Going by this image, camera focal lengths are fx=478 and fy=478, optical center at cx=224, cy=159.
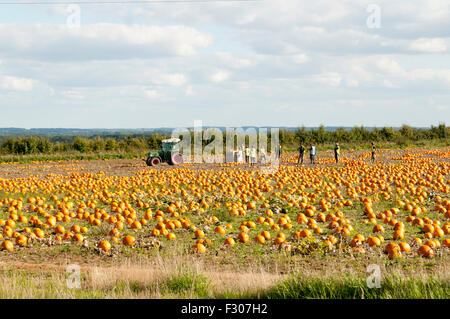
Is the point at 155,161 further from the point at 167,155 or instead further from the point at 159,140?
the point at 159,140

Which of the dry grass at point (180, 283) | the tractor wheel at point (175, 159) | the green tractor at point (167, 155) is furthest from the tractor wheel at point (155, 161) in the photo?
the dry grass at point (180, 283)

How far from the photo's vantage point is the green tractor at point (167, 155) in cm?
2938

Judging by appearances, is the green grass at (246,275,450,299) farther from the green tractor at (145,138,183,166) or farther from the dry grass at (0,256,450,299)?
the green tractor at (145,138,183,166)

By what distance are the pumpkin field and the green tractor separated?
1130cm

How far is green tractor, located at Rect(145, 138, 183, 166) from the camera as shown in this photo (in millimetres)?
29375

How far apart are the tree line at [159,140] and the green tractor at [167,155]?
17.7 metres

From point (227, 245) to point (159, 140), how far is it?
44.6 metres

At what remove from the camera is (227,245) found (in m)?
9.48

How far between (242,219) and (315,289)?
668 cm

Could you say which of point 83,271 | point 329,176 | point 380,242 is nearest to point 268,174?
point 329,176

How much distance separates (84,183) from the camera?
1936 centimetres

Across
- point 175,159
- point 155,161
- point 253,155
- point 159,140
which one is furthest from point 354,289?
point 159,140

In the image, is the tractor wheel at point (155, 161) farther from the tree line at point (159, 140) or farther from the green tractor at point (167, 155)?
the tree line at point (159, 140)

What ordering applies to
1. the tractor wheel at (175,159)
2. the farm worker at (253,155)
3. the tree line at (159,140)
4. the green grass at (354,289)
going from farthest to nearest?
the tree line at (159,140), the farm worker at (253,155), the tractor wheel at (175,159), the green grass at (354,289)
